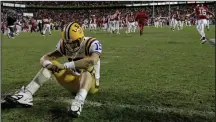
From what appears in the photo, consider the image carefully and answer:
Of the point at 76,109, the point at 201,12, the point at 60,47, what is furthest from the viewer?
the point at 201,12

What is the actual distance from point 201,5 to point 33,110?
17.0m

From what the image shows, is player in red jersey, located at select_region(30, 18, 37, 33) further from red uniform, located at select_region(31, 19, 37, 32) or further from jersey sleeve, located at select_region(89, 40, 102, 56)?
jersey sleeve, located at select_region(89, 40, 102, 56)

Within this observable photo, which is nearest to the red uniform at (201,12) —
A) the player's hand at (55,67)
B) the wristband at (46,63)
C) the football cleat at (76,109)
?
the wristband at (46,63)

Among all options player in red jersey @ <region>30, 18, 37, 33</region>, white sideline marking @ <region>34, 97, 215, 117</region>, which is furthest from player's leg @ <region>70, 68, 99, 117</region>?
player in red jersey @ <region>30, 18, 37, 33</region>

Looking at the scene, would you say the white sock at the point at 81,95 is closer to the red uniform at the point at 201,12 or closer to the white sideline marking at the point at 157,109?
the white sideline marking at the point at 157,109

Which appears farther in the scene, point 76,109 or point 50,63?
point 50,63

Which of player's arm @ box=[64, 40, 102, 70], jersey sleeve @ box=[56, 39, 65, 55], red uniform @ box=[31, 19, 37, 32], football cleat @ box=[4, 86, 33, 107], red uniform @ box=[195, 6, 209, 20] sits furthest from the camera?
red uniform @ box=[31, 19, 37, 32]

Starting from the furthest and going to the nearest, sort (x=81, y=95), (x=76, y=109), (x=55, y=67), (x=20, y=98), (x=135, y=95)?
1. (x=135, y=95)
2. (x=20, y=98)
3. (x=55, y=67)
4. (x=81, y=95)
5. (x=76, y=109)

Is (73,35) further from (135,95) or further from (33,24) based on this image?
(33,24)

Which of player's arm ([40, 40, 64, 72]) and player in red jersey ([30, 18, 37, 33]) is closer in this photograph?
player's arm ([40, 40, 64, 72])

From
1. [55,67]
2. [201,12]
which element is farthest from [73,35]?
[201,12]

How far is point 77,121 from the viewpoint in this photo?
4.96 metres

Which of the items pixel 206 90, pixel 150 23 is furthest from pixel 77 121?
pixel 150 23

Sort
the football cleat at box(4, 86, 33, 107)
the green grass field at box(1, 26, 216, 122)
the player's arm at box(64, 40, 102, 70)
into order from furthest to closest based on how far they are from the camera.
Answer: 1. the football cleat at box(4, 86, 33, 107)
2. the player's arm at box(64, 40, 102, 70)
3. the green grass field at box(1, 26, 216, 122)
